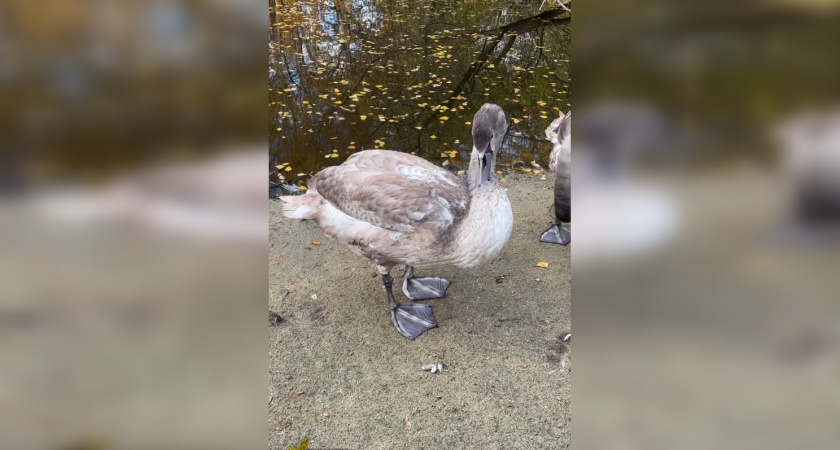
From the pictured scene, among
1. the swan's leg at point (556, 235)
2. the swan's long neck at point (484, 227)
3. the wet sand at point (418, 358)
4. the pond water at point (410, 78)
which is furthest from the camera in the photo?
the pond water at point (410, 78)

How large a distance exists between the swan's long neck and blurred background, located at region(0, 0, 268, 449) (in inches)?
91.6

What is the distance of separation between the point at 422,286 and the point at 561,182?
1.24 metres

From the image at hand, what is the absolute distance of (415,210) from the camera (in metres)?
3.11

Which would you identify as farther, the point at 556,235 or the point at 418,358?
the point at 556,235

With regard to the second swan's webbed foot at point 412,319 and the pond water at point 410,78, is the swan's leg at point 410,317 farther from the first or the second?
the pond water at point 410,78

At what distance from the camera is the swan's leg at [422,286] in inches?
150

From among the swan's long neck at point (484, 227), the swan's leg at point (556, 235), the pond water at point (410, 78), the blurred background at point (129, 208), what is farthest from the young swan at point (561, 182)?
the blurred background at point (129, 208)

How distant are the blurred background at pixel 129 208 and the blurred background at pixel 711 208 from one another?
0.42 m

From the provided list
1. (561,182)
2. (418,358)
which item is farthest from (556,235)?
(418,358)

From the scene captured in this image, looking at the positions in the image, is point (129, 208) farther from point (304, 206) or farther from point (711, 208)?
point (304, 206)

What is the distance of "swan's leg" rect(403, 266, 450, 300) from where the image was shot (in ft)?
12.5

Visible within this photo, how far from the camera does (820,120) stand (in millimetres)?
564

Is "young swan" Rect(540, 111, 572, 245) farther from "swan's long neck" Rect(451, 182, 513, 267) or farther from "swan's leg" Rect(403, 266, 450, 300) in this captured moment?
"swan's leg" Rect(403, 266, 450, 300)

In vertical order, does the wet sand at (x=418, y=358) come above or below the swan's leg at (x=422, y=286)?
below
